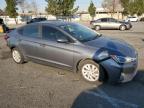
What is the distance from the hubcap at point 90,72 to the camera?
21.1 feet

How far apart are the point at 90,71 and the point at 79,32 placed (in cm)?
145

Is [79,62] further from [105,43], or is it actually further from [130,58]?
[130,58]

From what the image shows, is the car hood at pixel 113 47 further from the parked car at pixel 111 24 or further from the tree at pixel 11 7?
the tree at pixel 11 7

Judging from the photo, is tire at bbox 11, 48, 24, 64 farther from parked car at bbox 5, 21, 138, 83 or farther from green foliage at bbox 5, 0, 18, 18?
green foliage at bbox 5, 0, 18, 18

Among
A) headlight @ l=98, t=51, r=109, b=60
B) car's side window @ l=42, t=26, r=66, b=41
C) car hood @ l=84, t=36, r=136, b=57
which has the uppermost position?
car's side window @ l=42, t=26, r=66, b=41

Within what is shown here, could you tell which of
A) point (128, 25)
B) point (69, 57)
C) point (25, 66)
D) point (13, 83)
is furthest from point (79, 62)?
point (128, 25)

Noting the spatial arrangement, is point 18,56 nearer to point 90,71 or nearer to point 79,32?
point 79,32

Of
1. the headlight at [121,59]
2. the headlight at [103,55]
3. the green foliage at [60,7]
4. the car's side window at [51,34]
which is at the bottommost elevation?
the headlight at [121,59]

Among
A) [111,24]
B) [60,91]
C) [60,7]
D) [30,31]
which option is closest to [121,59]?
[60,91]

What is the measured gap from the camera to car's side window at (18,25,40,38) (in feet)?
25.9

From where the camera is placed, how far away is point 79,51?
656 cm

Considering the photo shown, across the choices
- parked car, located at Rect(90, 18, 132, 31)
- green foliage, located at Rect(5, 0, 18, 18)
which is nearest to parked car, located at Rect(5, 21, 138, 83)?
parked car, located at Rect(90, 18, 132, 31)

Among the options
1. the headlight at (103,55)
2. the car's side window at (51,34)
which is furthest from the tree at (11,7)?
the headlight at (103,55)

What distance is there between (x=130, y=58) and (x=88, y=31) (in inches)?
78.3
